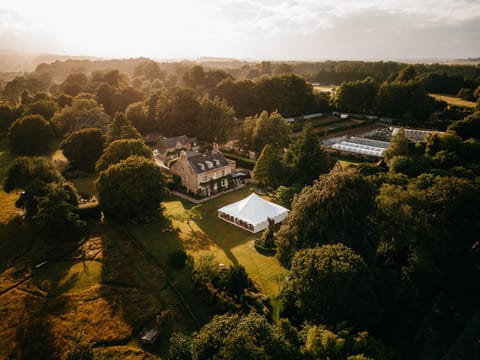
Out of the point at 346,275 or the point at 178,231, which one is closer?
the point at 346,275

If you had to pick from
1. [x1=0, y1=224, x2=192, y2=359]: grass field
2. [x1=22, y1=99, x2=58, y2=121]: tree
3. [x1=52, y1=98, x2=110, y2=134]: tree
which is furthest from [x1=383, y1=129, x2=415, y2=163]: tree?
[x1=22, y1=99, x2=58, y2=121]: tree

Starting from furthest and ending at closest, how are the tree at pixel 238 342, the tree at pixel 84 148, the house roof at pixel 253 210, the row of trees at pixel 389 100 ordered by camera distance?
the row of trees at pixel 389 100 < the tree at pixel 84 148 < the house roof at pixel 253 210 < the tree at pixel 238 342

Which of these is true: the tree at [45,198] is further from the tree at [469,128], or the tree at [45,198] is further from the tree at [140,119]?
the tree at [469,128]

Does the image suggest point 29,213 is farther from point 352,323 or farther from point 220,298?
point 352,323

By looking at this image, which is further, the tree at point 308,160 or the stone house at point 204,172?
the stone house at point 204,172

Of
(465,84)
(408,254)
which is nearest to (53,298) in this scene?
(408,254)

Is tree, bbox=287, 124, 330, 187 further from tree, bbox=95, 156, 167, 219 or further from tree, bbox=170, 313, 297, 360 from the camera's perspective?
tree, bbox=170, 313, 297, 360

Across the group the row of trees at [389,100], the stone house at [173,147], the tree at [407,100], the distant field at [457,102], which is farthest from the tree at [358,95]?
the stone house at [173,147]

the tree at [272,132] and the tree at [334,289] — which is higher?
the tree at [272,132]
